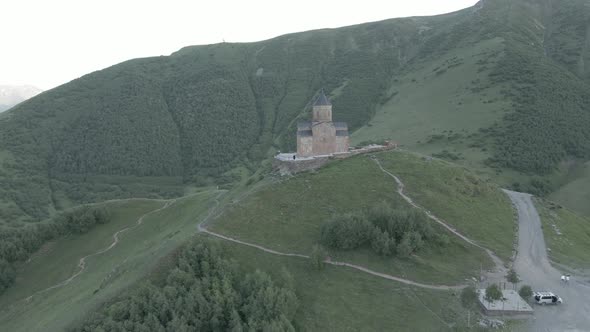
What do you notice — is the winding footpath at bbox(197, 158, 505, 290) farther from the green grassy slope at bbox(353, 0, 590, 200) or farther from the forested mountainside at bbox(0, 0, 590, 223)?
the forested mountainside at bbox(0, 0, 590, 223)

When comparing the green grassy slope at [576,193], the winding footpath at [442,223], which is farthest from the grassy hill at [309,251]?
the green grassy slope at [576,193]

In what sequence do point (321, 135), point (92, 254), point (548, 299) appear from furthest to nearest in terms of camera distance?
1. point (92, 254)
2. point (321, 135)
3. point (548, 299)

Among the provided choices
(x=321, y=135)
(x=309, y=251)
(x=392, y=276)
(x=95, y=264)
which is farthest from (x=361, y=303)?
(x=95, y=264)

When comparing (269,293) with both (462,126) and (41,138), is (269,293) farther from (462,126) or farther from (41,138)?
(41,138)

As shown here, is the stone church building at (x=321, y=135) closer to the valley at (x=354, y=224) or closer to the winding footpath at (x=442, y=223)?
the valley at (x=354, y=224)

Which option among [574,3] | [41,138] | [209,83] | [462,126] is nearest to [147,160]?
[41,138]

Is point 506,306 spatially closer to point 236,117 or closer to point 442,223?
point 442,223
